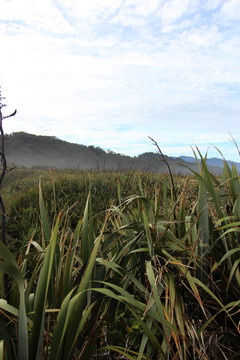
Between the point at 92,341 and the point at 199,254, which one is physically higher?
the point at 199,254

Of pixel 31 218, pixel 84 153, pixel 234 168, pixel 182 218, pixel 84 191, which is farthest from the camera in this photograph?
pixel 84 153

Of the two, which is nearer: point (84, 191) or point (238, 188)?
point (238, 188)

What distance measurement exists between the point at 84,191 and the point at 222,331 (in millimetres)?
5556

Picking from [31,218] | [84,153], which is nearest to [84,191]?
[31,218]

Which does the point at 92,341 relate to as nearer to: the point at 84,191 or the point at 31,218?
the point at 31,218

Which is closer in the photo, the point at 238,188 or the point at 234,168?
the point at 238,188

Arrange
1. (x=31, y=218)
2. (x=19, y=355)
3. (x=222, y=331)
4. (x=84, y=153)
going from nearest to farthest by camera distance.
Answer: (x=19, y=355)
(x=222, y=331)
(x=31, y=218)
(x=84, y=153)

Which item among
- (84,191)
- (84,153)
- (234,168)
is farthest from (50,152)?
(234,168)

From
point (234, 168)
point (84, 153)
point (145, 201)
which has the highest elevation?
point (84, 153)

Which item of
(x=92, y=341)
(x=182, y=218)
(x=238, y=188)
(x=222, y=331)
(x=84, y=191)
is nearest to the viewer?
(x=92, y=341)

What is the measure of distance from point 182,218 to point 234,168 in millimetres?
795

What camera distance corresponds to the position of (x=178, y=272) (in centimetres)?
197

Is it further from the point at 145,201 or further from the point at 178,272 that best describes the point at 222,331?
the point at 145,201

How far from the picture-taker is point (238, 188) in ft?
7.50
